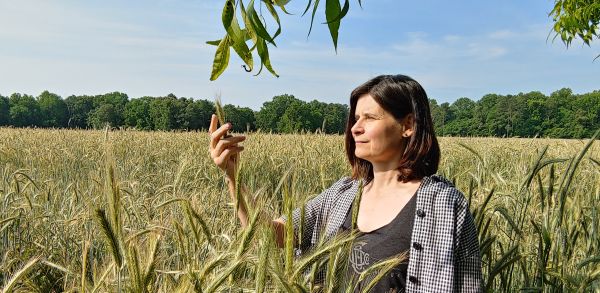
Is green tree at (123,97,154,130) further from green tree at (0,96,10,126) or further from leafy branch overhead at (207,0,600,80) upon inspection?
leafy branch overhead at (207,0,600,80)

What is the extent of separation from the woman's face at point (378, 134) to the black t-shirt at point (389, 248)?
0.19 m

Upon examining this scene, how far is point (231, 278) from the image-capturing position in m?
0.81

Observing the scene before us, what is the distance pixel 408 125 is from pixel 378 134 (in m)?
0.13

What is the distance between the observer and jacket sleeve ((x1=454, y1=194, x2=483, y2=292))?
57.4 inches

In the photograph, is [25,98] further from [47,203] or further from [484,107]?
[47,203]

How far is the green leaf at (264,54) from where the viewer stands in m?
0.97

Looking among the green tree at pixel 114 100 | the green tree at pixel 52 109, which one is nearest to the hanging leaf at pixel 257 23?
the green tree at pixel 114 100

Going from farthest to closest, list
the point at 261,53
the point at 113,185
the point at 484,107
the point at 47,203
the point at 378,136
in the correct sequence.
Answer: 1. the point at 484,107
2. the point at 47,203
3. the point at 378,136
4. the point at 261,53
5. the point at 113,185

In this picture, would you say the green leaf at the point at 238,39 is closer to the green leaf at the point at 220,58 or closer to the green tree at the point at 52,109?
the green leaf at the point at 220,58

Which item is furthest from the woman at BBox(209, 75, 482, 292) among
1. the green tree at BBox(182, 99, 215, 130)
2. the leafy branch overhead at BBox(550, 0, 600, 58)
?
the green tree at BBox(182, 99, 215, 130)

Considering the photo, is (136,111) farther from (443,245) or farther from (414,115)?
(443,245)

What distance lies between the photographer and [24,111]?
2343 inches

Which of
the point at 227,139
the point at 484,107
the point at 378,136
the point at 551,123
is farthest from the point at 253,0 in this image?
the point at 484,107

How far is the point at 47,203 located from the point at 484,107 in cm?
7526
